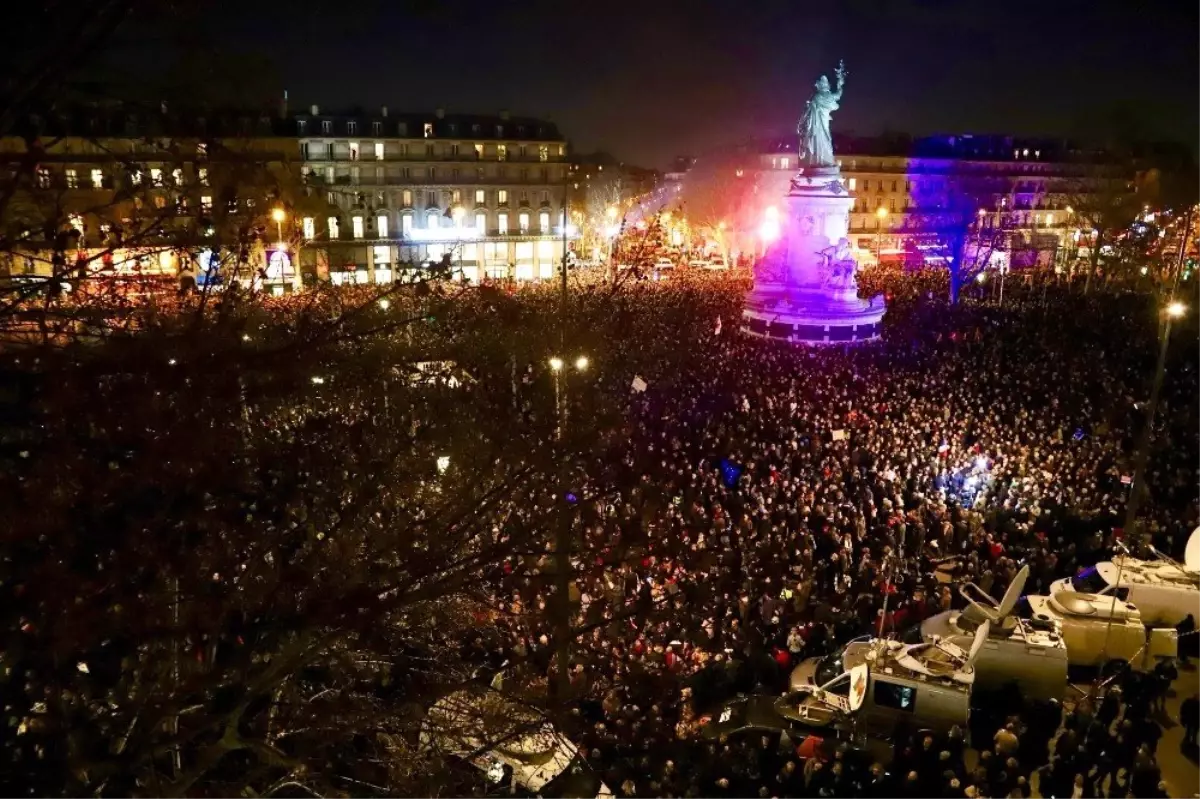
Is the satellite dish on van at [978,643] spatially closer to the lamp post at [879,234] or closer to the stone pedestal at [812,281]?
the stone pedestal at [812,281]

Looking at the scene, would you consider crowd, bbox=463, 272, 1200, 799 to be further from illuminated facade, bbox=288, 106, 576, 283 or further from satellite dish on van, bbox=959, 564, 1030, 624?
illuminated facade, bbox=288, 106, 576, 283

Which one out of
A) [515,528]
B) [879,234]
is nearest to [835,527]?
[515,528]

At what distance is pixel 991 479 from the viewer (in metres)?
14.6

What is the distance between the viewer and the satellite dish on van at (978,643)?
9.01m

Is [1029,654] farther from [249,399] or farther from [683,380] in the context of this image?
[683,380]

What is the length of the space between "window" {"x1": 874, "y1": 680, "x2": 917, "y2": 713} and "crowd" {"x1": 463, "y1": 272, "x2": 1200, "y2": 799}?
0.41m

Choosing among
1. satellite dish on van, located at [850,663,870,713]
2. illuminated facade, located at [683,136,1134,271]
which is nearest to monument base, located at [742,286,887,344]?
satellite dish on van, located at [850,663,870,713]

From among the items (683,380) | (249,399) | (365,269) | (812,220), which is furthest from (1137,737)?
(365,269)

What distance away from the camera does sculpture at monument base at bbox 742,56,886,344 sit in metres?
31.2

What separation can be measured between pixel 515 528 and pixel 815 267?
3167 cm

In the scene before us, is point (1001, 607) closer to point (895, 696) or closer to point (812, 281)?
point (895, 696)

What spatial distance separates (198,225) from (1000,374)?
69.4 ft

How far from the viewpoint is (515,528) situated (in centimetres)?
415

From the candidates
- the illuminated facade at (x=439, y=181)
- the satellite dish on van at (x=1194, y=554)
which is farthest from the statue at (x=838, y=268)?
the illuminated facade at (x=439, y=181)
